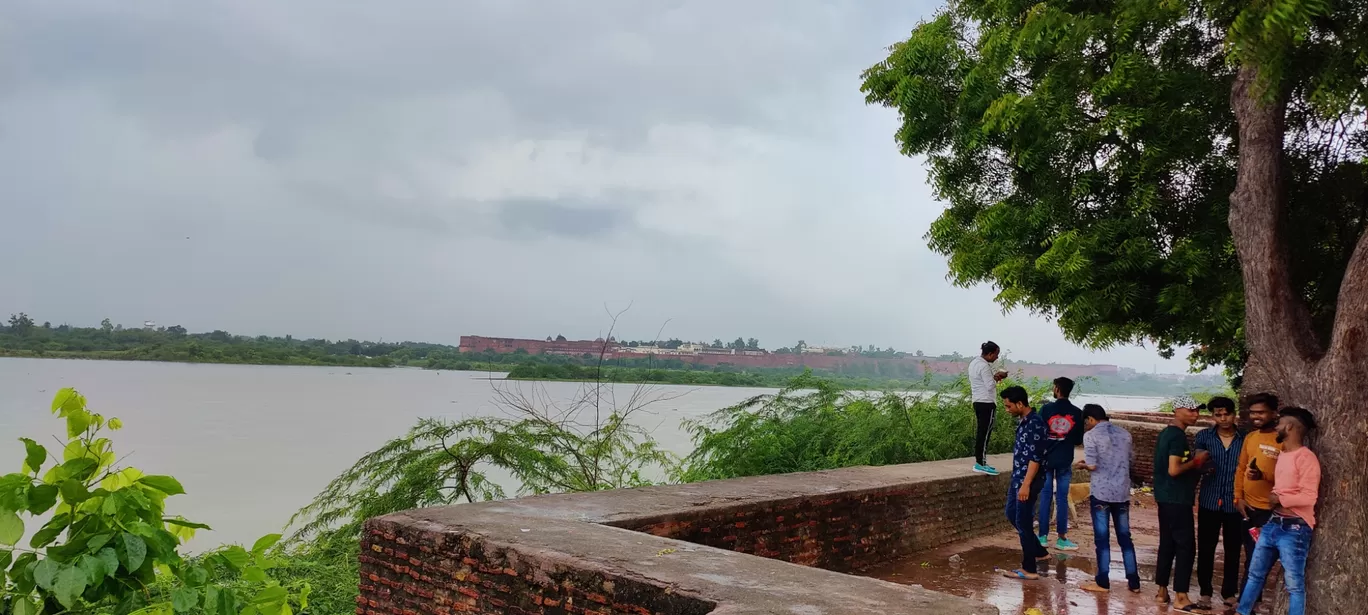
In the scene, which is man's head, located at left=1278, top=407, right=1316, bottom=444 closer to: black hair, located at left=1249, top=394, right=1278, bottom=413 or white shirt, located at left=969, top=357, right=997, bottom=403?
black hair, located at left=1249, top=394, right=1278, bottom=413

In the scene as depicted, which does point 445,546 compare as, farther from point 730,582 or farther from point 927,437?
point 927,437

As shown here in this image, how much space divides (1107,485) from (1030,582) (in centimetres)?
102

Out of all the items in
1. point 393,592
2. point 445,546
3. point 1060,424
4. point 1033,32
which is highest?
point 1033,32

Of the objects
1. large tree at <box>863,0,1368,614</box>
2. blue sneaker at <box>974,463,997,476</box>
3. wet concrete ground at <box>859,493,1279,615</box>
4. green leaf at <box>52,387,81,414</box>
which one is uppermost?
large tree at <box>863,0,1368,614</box>

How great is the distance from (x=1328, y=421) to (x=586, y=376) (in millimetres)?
7472

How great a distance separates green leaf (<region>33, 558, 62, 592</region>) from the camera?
1661mm

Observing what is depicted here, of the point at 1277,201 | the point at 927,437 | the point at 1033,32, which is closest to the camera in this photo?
the point at 1277,201

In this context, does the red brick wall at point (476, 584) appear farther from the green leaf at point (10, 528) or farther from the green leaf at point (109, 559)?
the green leaf at point (10, 528)

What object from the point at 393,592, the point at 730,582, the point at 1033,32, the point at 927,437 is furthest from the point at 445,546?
the point at 927,437

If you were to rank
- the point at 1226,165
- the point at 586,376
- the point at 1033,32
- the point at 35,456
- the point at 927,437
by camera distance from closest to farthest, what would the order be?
the point at 35,456 < the point at 1033,32 < the point at 1226,165 < the point at 586,376 < the point at 927,437

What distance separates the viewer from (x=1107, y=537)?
639 cm

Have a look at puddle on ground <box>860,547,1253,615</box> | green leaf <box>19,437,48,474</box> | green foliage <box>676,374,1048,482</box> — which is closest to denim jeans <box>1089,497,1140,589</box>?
puddle on ground <box>860,547,1253,615</box>

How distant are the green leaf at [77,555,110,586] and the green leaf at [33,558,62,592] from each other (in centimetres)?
5

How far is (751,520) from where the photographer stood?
20.0 feet
